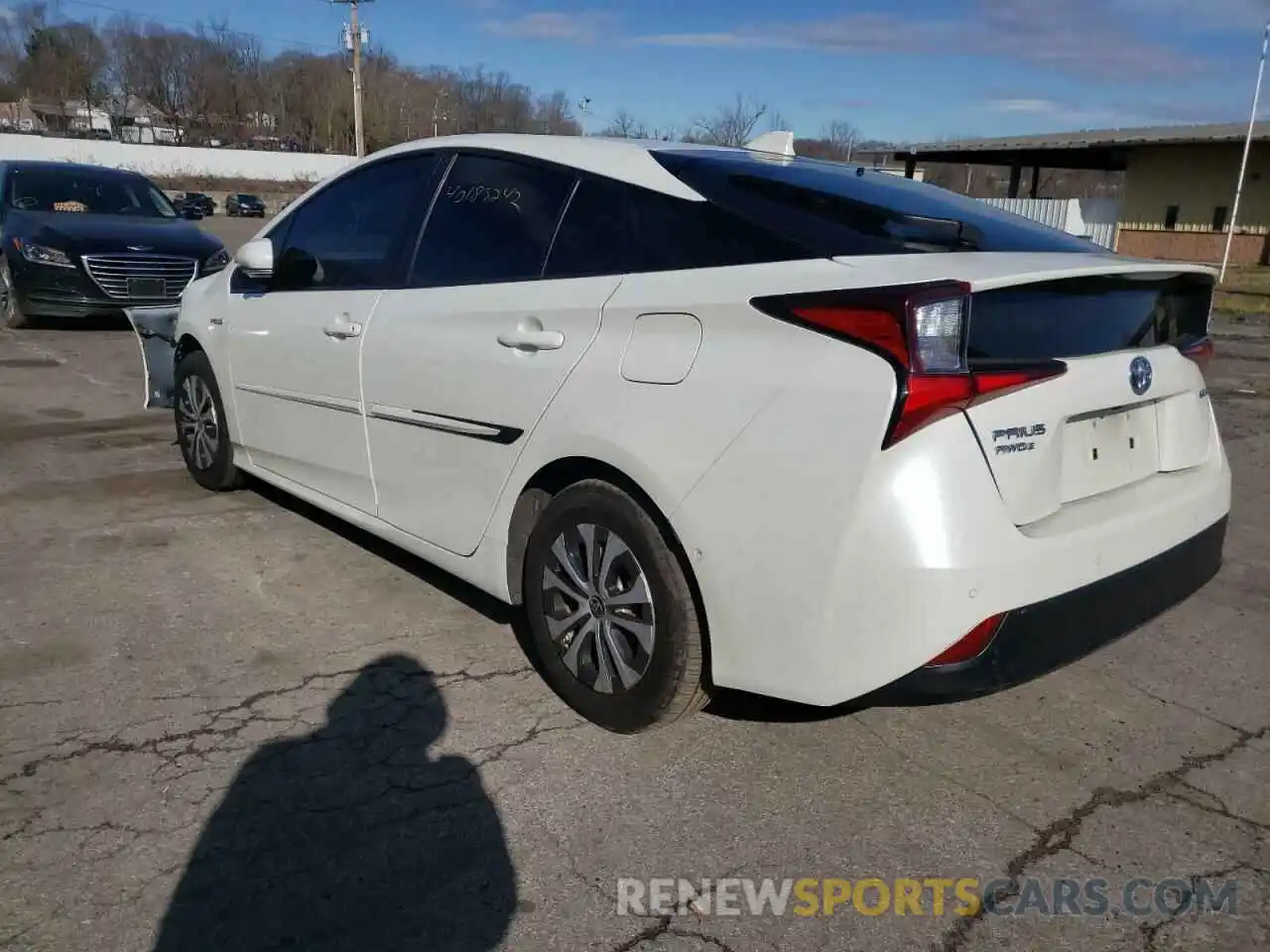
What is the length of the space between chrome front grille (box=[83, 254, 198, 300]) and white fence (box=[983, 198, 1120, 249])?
85.9ft

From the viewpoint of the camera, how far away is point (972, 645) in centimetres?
231

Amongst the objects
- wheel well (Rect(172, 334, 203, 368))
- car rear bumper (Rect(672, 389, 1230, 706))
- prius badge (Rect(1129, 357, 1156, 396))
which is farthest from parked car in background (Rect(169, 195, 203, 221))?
prius badge (Rect(1129, 357, 1156, 396))

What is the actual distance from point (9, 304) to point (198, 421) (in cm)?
708

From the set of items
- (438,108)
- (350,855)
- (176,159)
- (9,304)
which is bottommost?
(350,855)

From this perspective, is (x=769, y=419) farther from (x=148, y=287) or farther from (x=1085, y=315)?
(x=148, y=287)

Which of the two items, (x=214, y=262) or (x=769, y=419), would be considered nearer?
(x=769, y=419)

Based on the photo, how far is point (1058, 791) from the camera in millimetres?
2781

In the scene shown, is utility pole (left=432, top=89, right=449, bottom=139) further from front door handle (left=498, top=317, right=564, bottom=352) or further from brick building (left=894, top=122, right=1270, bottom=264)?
front door handle (left=498, top=317, right=564, bottom=352)

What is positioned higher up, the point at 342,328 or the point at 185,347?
the point at 342,328

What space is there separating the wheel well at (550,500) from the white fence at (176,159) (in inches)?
2367

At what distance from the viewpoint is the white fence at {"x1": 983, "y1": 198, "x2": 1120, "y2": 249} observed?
31.3 meters

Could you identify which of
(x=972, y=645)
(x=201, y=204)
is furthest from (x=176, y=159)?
(x=972, y=645)

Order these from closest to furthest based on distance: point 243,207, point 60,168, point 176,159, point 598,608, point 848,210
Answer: point 848,210
point 598,608
point 60,168
point 243,207
point 176,159

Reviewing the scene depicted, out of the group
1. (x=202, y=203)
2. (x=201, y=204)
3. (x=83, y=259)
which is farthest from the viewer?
(x=202, y=203)
